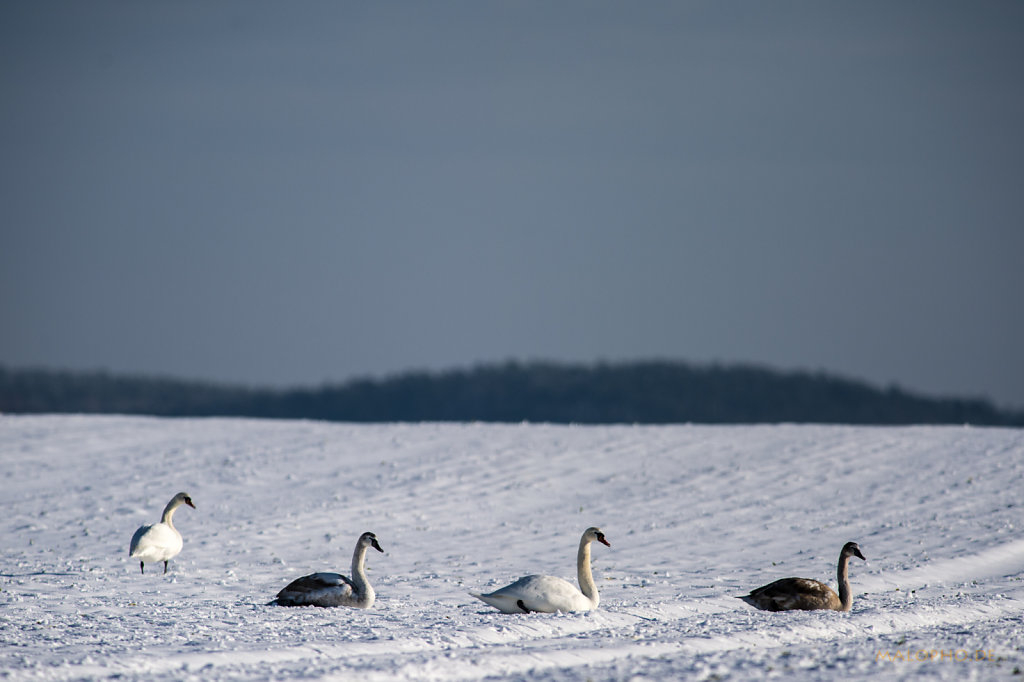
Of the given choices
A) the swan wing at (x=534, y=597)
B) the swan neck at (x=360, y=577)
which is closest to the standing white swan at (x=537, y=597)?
the swan wing at (x=534, y=597)

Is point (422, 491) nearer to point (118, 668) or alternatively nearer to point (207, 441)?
point (207, 441)

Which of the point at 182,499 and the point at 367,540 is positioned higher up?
the point at 182,499

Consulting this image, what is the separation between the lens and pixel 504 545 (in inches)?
642

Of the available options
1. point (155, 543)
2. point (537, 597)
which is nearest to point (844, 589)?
point (537, 597)

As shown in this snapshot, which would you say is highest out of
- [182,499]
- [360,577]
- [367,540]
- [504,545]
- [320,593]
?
[182,499]

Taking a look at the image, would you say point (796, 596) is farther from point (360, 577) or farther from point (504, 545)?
point (504, 545)

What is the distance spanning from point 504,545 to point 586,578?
519 cm

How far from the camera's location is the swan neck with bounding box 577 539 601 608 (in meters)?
11.1

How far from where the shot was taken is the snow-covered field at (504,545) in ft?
29.0

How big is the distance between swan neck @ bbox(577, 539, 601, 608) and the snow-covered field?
0.77ft

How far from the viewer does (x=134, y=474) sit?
21.6m

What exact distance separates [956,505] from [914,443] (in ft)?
20.4

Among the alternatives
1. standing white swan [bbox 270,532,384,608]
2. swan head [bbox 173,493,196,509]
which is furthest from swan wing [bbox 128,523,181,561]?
standing white swan [bbox 270,532,384,608]

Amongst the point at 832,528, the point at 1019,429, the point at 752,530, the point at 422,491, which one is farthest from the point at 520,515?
the point at 1019,429
